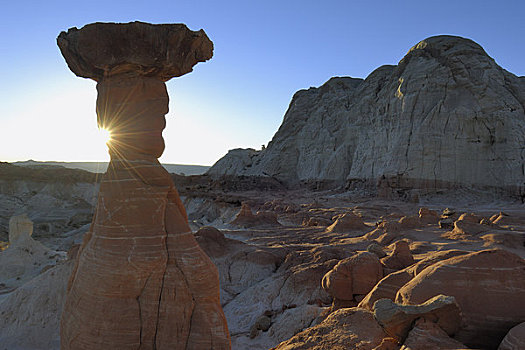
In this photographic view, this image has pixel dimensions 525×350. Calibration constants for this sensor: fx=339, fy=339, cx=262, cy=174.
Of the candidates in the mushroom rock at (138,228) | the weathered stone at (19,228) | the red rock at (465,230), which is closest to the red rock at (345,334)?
the mushroom rock at (138,228)

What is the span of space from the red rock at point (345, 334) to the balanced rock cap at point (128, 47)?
4.00 meters

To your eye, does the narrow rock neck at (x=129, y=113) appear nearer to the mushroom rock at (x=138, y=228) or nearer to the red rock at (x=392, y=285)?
the mushroom rock at (x=138, y=228)

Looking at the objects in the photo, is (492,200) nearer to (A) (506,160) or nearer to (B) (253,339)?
(A) (506,160)

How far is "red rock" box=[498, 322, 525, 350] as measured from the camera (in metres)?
2.79

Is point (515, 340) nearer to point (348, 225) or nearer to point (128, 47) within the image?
point (128, 47)

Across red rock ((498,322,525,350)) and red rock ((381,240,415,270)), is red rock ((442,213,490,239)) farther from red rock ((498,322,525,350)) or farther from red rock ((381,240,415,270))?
red rock ((498,322,525,350))

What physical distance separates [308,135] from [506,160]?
2534cm

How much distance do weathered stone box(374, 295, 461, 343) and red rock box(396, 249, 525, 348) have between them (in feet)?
0.68

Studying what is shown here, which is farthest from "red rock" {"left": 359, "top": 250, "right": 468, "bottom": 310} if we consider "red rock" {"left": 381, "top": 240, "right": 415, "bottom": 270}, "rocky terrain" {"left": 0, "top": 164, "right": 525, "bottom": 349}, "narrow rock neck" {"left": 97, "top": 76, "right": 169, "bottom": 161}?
"narrow rock neck" {"left": 97, "top": 76, "right": 169, "bottom": 161}

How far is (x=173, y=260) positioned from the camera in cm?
422

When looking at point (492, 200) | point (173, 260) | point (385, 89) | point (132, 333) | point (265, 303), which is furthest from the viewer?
point (385, 89)

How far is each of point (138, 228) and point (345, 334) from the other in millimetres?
2866

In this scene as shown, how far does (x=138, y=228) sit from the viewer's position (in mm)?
4250

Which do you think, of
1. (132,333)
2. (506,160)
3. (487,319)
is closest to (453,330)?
(487,319)
